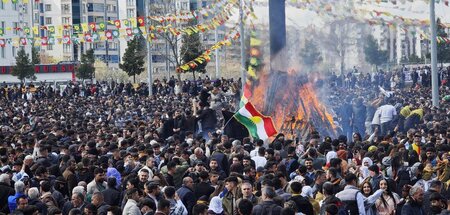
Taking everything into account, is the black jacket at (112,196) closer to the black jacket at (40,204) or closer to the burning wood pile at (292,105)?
the black jacket at (40,204)

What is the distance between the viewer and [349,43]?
4134cm

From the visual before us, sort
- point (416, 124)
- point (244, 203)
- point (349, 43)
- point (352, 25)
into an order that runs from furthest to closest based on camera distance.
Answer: point (349, 43) → point (352, 25) → point (416, 124) → point (244, 203)

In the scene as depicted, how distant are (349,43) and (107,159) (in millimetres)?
24990

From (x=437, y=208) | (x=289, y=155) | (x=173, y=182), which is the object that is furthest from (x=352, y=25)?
(x=437, y=208)

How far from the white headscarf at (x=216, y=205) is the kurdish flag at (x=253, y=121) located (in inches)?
471

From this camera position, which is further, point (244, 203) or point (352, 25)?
point (352, 25)

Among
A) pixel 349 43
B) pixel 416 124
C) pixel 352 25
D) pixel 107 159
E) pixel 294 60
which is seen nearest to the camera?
pixel 107 159

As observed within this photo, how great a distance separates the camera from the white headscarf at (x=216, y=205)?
13.1m

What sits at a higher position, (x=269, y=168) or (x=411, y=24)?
(x=411, y=24)

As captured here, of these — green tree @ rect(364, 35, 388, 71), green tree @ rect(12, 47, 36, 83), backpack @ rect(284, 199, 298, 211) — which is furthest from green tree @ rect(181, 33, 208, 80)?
backpack @ rect(284, 199, 298, 211)

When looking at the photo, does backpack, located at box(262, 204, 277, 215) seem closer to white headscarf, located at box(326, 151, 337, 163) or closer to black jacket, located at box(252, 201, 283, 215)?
black jacket, located at box(252, 201, 283, 215)

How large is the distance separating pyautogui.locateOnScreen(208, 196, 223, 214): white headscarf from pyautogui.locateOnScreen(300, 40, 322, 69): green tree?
56.0 ft

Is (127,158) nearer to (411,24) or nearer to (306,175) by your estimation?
(306,175)

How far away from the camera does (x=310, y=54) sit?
3145 centimetres
